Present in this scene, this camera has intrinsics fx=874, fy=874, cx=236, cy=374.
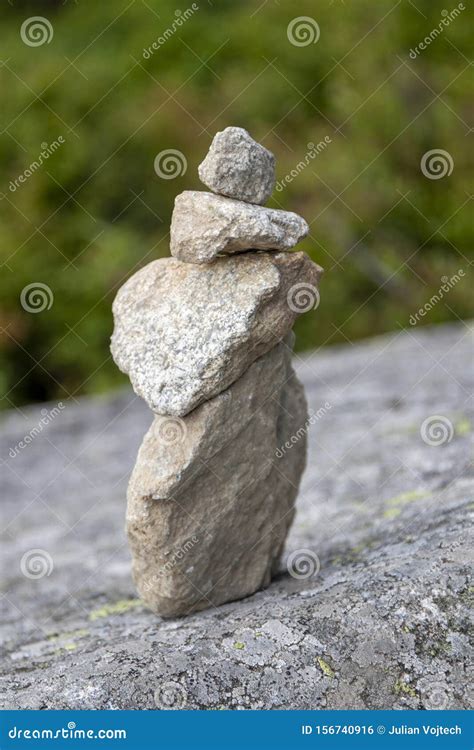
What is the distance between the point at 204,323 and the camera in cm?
354

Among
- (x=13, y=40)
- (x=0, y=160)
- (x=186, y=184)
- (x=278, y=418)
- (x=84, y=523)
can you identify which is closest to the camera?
(x=278, y=418)

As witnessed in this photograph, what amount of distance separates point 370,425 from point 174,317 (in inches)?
135

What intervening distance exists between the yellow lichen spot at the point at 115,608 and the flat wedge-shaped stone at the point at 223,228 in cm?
187

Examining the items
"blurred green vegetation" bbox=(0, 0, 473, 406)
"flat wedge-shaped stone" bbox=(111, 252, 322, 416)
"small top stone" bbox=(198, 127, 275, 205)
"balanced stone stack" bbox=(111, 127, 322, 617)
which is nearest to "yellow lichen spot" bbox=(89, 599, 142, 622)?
"balanced stone stack" bbox=(111, 127, 322, 617)

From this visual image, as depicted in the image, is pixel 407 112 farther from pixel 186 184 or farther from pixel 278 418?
pixel 278 418

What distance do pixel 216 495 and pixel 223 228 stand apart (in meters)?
1.14

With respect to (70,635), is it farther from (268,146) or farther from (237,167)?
(268,146)

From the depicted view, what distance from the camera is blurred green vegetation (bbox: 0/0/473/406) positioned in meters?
10.9

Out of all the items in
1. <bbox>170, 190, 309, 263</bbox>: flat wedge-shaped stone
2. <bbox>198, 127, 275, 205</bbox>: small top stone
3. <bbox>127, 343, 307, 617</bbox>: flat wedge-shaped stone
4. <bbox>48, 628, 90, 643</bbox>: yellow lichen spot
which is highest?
<bbox>198, 127, 275, 205</bbox>: small top stone

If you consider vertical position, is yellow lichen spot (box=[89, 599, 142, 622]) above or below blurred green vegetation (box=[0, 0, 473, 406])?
below

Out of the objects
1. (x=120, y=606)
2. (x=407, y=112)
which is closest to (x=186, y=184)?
(x=407, y=112)

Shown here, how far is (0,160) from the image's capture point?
14.0 m

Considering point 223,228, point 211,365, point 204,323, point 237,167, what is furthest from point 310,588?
point 237,167

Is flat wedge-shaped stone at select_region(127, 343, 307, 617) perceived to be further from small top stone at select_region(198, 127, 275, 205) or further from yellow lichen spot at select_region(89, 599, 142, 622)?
small top stone at select_region(198, 127, 275, 205)
